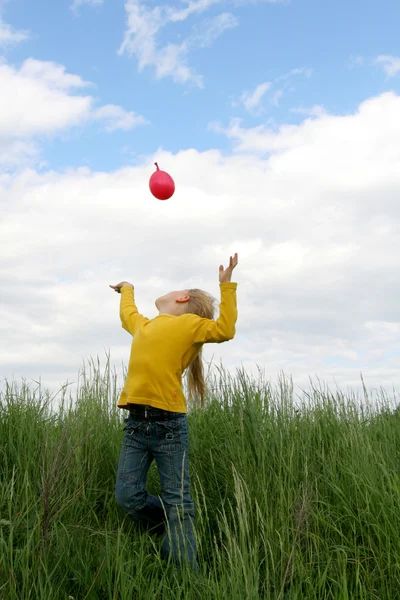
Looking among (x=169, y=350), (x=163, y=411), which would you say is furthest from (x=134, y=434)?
(x=169, y=350)

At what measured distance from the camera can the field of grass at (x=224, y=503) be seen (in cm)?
326

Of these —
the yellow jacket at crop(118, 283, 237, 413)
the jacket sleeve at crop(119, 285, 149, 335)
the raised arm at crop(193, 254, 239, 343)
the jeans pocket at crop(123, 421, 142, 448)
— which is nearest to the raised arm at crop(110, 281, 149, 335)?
the jacket sleeve at crop(119, 285, 149, 335)

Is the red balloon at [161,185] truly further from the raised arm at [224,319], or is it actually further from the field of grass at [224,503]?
the field of grass at [224,503]

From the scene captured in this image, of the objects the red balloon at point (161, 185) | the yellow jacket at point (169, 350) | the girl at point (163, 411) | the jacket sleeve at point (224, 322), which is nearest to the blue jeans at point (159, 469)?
the girl at point (163, 411)

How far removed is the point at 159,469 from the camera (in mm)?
4148

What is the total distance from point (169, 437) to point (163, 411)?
180 mm

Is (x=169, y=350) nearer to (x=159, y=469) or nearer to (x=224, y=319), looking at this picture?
(x=224, y=319)

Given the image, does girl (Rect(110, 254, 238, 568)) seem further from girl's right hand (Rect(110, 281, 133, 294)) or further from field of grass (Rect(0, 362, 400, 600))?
girl's right hand (Rect(110, 281, 133, 294))

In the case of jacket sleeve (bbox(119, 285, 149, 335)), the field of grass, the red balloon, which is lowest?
the field of grass

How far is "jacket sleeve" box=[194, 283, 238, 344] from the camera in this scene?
414cm

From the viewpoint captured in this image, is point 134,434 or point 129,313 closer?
point 134,434

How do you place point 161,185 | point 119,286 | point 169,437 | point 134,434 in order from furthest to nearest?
point 119,286 → point 161,185 → point 134,434 → point 169,437

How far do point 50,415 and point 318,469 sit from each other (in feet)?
7.97

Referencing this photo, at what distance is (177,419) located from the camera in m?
4.20
